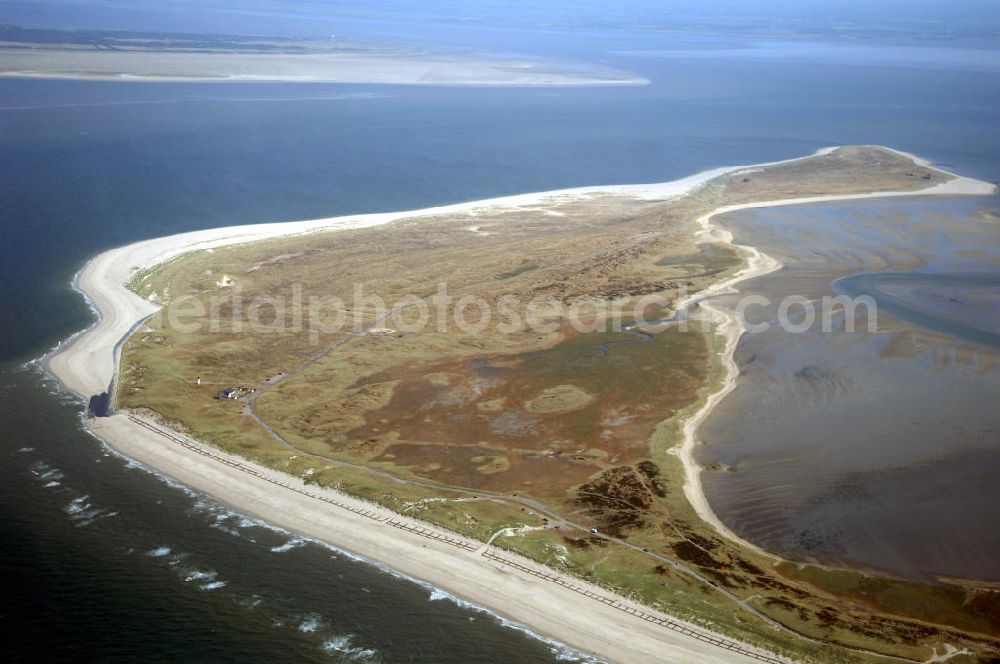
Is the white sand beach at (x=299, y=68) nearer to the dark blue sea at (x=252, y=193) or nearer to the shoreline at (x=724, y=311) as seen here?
the dark blue sea at (x=252, y=193)

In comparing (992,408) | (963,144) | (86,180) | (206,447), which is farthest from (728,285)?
(963,144)

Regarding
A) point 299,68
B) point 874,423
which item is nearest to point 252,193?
point 874,423

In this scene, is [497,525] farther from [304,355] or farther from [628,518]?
[304,355]

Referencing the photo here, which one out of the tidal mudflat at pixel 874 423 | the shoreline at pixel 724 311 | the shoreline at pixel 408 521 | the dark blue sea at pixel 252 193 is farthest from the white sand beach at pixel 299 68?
the tidal mudflat at pixel 874 423

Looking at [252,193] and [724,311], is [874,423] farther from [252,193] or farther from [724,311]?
[252,193]

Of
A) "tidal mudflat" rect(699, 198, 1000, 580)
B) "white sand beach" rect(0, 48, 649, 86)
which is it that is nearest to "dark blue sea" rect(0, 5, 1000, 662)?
"white sand beach" rect(0, 48, 649, 86)

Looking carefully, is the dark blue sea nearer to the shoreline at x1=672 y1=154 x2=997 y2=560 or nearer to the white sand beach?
the shoreline at x1=672 y1=154 x2=997 y2=560
